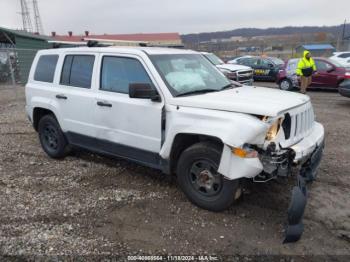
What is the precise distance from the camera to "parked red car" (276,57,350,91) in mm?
14297

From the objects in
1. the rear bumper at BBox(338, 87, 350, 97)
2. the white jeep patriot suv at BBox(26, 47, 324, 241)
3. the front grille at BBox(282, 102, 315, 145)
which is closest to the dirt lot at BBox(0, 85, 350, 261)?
the white jeep patriot suv at BBox(26, 47, 324, 241)

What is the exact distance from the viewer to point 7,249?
348cm

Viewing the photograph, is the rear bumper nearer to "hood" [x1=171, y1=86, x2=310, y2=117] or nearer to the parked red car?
the parked red car

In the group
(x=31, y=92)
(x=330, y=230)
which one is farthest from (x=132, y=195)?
(x=31, y=92)

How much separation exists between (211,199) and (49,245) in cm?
183

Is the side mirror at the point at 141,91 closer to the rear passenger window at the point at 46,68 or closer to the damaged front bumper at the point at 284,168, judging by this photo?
the damaged front bumper at the point at 284,168

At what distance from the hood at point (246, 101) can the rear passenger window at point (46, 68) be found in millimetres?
2642

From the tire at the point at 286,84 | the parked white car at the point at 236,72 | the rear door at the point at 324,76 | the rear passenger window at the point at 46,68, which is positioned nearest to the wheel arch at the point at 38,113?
the rear passenger window at the point at 46,68

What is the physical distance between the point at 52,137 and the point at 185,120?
3129 mm

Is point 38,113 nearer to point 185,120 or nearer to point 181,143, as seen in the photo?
point 181,143

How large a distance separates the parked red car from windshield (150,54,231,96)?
10777 millimetres

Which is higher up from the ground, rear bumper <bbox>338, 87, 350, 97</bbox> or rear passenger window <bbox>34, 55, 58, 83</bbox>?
rear passenger window <bbox>34, 55, 58, 83</bbox>

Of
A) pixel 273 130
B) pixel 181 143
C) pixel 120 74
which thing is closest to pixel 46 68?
pixel 120 74

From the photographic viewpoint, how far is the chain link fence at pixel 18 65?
1591 centimetres
